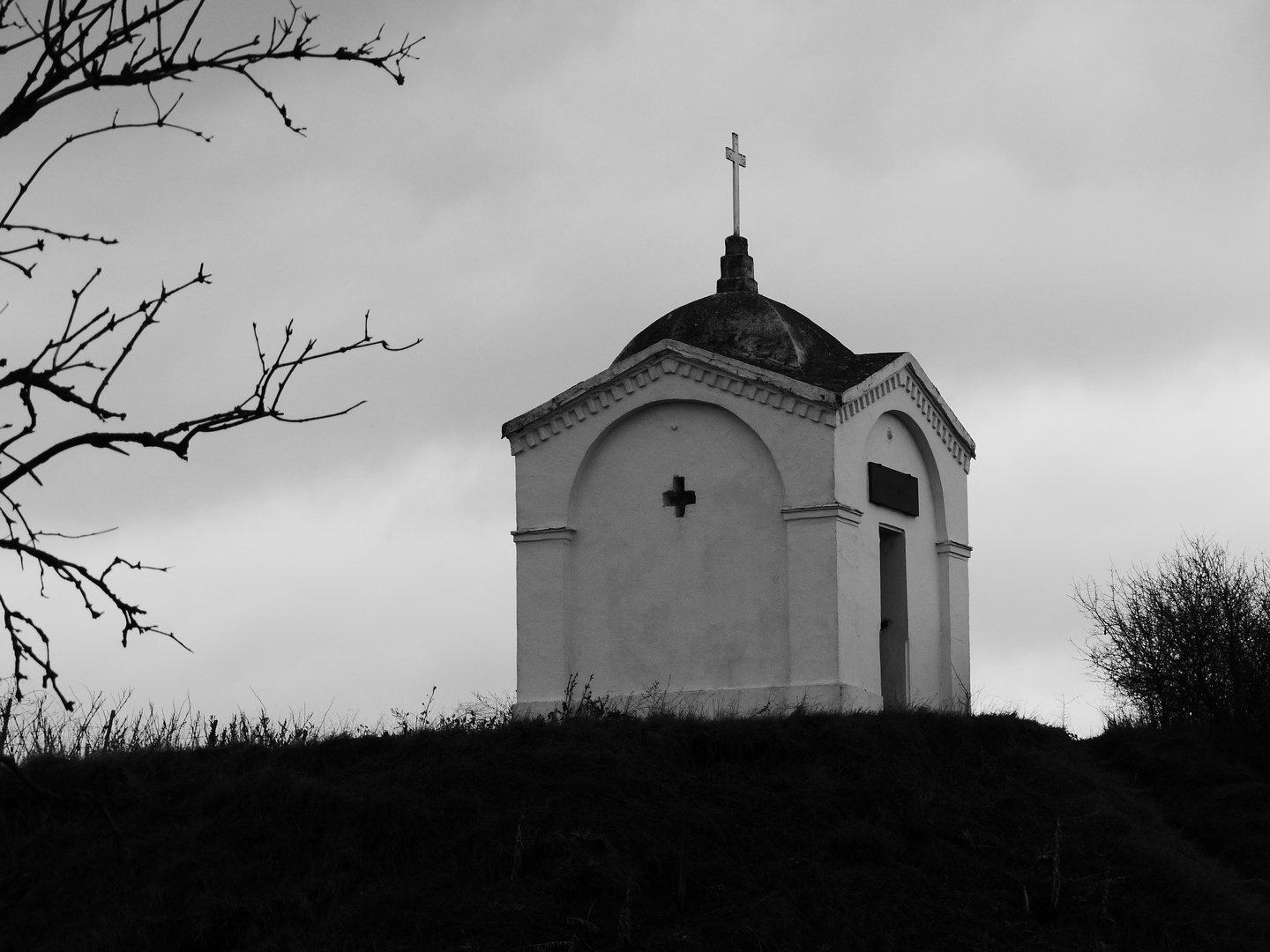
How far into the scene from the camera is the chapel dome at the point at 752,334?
19.0 m

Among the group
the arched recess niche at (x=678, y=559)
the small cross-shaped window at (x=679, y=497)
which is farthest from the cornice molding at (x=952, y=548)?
the small cross-shaped window at (x=679, y=497)

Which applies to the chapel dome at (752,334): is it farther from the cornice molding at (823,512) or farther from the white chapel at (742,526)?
the cornice molding at (823,512)

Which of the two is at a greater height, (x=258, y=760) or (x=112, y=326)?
(x=112, y=326)

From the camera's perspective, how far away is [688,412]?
61.4ft

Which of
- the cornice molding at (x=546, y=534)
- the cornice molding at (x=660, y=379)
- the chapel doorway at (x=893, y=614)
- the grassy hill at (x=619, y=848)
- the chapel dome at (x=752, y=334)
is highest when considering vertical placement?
the chapel dome at (x=752, y=334)

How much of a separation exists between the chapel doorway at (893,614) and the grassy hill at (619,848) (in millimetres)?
2538

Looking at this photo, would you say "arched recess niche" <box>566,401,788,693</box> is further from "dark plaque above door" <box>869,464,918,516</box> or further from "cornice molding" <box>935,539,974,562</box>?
"cornice molding" <box>935,539,974,562</box>

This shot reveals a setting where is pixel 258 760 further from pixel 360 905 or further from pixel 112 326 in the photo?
pixel 112 326

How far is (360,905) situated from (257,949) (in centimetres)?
81

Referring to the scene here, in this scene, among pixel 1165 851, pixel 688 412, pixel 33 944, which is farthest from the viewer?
pixel 688 412

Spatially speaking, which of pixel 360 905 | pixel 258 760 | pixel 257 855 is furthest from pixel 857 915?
pixel 258 760

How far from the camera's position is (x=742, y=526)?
18.1m

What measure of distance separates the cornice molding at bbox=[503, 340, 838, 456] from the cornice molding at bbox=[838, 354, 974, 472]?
0.44 m

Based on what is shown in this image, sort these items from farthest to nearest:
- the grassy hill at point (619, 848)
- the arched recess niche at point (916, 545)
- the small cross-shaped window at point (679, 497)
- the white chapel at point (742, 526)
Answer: the arched recess niche at point (916, 545), the small cross-shaped window at point (679, 497), the white chapel at point (742, 526), the grassy hill at point (619, 848)
